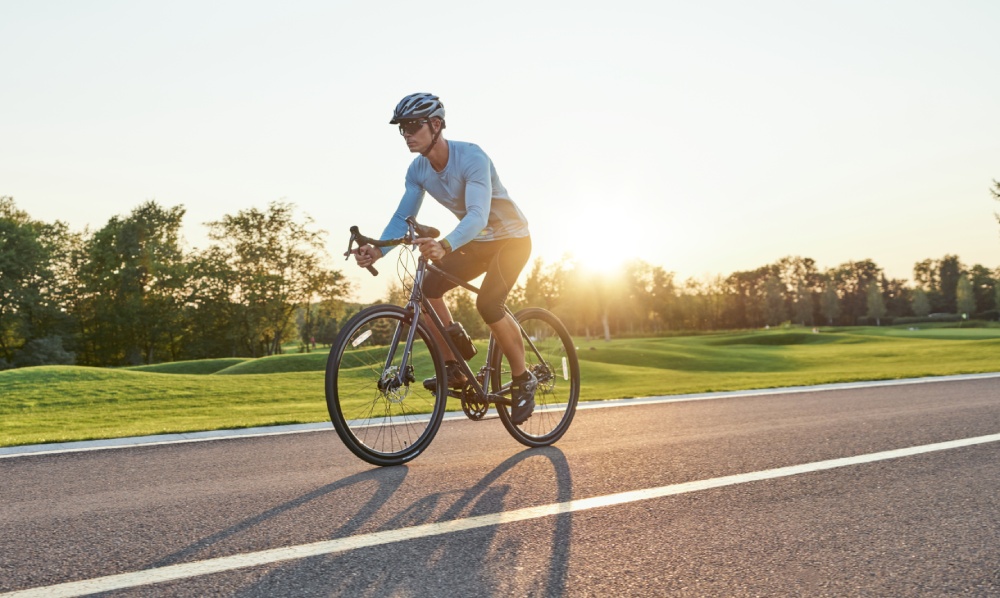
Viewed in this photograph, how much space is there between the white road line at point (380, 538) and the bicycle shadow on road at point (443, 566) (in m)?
0.07

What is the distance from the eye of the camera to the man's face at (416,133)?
4633 mm

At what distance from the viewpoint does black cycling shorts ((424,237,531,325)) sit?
4.98 m

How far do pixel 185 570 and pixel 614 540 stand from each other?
4.94 feet

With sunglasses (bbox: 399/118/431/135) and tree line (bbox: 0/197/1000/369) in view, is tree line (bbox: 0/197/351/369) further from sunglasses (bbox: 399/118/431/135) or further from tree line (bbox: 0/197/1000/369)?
sunglasses (bbox: 399/118/431/135)

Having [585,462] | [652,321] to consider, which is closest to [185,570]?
[585,462]

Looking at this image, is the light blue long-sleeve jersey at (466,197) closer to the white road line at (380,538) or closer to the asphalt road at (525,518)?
the asphalt road at (525,518)

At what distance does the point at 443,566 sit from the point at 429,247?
2.22 m

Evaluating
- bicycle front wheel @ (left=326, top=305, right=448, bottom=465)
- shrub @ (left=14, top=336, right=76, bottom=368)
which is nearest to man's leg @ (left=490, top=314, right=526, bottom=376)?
bicycle front wheel @ (left=326, top=305, right=448, bottom=465)

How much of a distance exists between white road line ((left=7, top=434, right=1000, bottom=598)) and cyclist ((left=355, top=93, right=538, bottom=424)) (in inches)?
64.4

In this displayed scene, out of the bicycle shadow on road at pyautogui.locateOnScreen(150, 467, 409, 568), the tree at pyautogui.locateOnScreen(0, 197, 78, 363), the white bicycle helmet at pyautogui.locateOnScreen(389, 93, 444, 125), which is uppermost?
the tree at pyautogui.locateOnScreen(0, 197, 78, 363)

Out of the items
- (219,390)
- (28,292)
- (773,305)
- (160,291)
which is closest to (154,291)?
(160,291)

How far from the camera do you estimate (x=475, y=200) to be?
4.66 meters

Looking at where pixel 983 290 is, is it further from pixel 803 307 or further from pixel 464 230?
pixel 464 230

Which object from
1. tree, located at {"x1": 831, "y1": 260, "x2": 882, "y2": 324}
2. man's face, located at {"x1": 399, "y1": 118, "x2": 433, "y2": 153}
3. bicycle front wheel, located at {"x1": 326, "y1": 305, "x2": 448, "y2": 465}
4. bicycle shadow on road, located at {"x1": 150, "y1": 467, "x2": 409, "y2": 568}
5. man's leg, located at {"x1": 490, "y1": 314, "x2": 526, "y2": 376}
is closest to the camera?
bicycle shadow on road, located at {"x1": 150, "y1": 467, "x2": 409, "y2": 568}
